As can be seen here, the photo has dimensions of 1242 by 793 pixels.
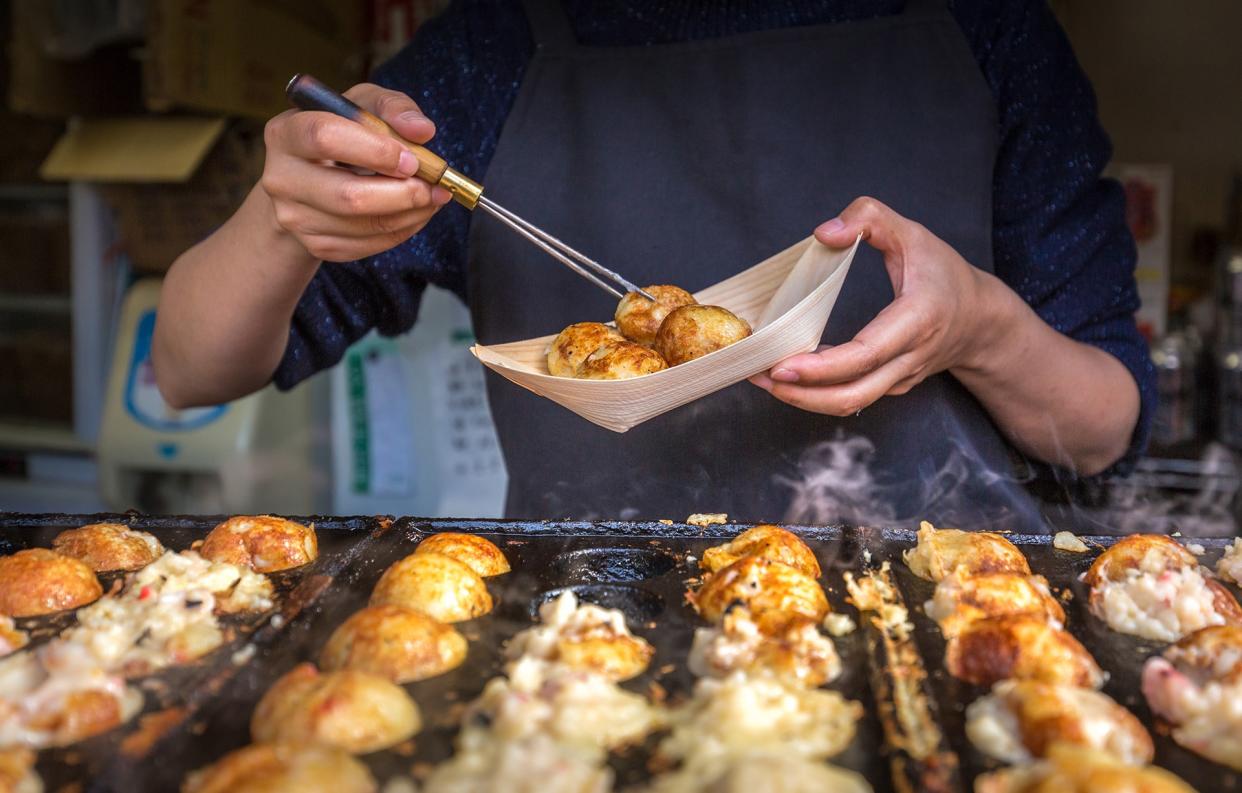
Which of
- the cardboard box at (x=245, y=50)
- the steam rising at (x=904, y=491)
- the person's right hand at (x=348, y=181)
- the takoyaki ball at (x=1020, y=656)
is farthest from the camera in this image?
the cardboard box at (x=245, y=50)

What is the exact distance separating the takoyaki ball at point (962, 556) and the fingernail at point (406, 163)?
109 cm

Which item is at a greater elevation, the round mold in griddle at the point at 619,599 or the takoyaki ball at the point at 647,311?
the takoyaki ball at the point at 647,311

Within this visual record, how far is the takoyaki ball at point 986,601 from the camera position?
5.11ft

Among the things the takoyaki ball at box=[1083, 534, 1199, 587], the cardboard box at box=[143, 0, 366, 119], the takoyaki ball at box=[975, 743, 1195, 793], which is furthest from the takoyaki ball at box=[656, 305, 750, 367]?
the cardboard box at box=[143, 0, 366, 119]

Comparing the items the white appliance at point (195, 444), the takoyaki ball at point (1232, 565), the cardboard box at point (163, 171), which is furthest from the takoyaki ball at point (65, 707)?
the cardboard box at point (163, 171)

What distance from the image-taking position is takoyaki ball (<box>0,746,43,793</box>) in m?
1.16

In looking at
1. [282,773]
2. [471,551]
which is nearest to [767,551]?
[471,551]

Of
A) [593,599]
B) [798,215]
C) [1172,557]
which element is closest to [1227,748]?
[1172,557]

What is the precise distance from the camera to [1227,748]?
4.11ft

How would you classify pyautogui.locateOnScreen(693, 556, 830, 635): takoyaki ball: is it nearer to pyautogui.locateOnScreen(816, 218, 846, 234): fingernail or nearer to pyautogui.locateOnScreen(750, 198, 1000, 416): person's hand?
pyautogui.locateOnScreen(750, 198, 1000, 416): person's hand

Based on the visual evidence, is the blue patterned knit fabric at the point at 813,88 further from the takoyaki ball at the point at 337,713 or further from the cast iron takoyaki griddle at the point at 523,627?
the takoyaki ball at the point at 337,713

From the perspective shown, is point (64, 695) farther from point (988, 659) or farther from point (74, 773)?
point (988, 659)

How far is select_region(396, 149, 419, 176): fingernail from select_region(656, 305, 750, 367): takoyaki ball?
0.53 m

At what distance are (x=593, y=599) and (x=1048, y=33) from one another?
181 cm
